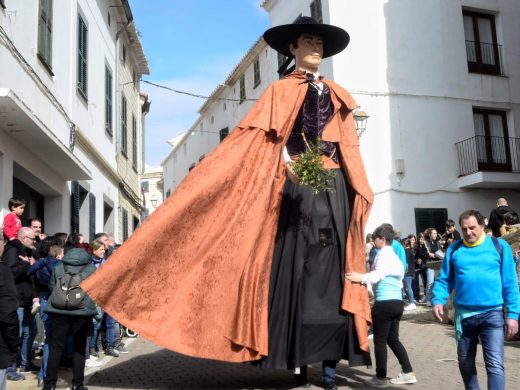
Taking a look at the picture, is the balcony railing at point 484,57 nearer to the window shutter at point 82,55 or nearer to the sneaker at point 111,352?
the window shutter at point 82,55

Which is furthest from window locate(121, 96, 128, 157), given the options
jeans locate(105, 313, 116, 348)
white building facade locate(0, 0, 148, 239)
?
jeans locate(105, 313, 116, 348)

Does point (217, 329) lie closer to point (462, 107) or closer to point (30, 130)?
point (30, 130)

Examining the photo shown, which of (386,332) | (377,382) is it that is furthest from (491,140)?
(377,382)

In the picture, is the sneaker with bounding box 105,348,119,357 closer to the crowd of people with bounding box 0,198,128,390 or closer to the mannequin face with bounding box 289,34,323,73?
the crowd of people with bounding box 0,198,128,390

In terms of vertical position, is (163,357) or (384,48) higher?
(384,48)

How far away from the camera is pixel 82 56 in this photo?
48.2 feet

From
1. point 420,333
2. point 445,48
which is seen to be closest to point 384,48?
point 445,48

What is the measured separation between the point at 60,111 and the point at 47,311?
714 centimetres

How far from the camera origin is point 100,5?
675 inches

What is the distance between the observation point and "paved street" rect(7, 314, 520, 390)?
5.77 m

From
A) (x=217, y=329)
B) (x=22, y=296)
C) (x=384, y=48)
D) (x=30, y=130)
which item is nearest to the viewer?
(x=217, y=329)

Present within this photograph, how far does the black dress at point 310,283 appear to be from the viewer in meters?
5.28

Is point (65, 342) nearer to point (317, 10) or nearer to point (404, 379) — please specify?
point (404, 379)

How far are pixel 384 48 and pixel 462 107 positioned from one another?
3.14m
